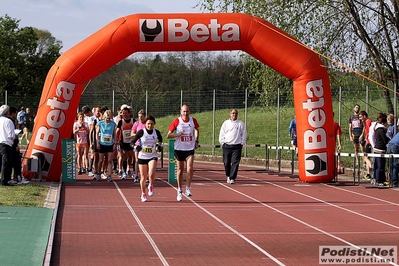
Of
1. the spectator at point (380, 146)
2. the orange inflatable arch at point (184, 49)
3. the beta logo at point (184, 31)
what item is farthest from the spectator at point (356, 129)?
the beta logo at point (184, 31)

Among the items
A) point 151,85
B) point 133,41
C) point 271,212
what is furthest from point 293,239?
point 151,85

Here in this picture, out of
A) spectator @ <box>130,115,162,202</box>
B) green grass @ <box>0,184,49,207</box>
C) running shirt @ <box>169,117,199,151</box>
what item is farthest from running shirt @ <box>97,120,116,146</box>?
spectator @ <box>130,115,162,202</box>

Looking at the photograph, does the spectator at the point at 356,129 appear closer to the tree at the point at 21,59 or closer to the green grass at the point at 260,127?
the green grass at the point at 260,127

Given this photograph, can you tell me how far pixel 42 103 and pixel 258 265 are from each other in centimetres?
1183

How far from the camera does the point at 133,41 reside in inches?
779

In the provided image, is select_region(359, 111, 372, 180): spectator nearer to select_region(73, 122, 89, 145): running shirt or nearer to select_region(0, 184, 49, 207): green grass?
select_region(73, 122, 89, 145): running shirt

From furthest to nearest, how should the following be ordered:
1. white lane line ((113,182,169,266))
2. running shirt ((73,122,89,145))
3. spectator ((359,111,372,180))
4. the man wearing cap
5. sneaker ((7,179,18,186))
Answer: running shirt ((73,122,89,145))
spectator ((359,111,372,180))
sneaker ((7,179,18,186))
the man wearing cap
white lane line ((113,182,169,266))

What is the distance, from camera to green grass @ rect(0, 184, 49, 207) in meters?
14.9

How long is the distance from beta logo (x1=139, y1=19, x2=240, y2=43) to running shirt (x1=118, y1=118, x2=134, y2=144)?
100 inches

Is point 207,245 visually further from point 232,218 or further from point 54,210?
point 54,210

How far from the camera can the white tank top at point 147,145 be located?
16078 mm

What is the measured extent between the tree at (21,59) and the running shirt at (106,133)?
38.3 meters

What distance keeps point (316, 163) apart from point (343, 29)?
6580 millimetres

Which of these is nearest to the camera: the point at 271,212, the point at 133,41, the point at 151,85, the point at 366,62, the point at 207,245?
the point at 207,245
